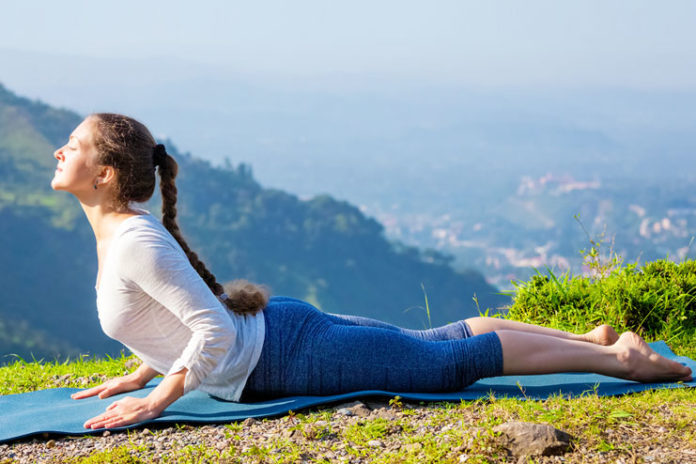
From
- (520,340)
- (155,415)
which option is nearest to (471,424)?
(520,340)

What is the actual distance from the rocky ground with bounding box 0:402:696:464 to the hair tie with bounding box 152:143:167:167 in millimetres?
1108

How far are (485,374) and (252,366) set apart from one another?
1016 mm

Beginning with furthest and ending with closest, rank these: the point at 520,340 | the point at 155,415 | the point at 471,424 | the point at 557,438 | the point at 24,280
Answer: the point at 24,280, the point at 520,340, the point at 155,415, the point at 471,424, the point at 557,438

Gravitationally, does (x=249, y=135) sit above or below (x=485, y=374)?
above

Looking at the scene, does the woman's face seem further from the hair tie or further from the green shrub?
the green shrub

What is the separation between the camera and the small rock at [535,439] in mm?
2543

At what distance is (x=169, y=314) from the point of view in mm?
3047

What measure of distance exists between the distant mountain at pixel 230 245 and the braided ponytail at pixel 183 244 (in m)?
57.1

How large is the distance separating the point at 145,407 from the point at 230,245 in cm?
7066

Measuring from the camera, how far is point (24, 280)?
60.5m

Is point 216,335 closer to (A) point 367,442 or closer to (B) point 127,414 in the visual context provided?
(B) point 127,414

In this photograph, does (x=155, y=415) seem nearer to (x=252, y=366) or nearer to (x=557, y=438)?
(x=252, y=366)

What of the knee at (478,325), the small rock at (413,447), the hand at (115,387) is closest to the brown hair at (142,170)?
the hand at (115,387)

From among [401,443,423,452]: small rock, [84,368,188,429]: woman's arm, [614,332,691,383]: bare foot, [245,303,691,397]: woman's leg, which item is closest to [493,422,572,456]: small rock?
[401,443,423,452]: small rock
